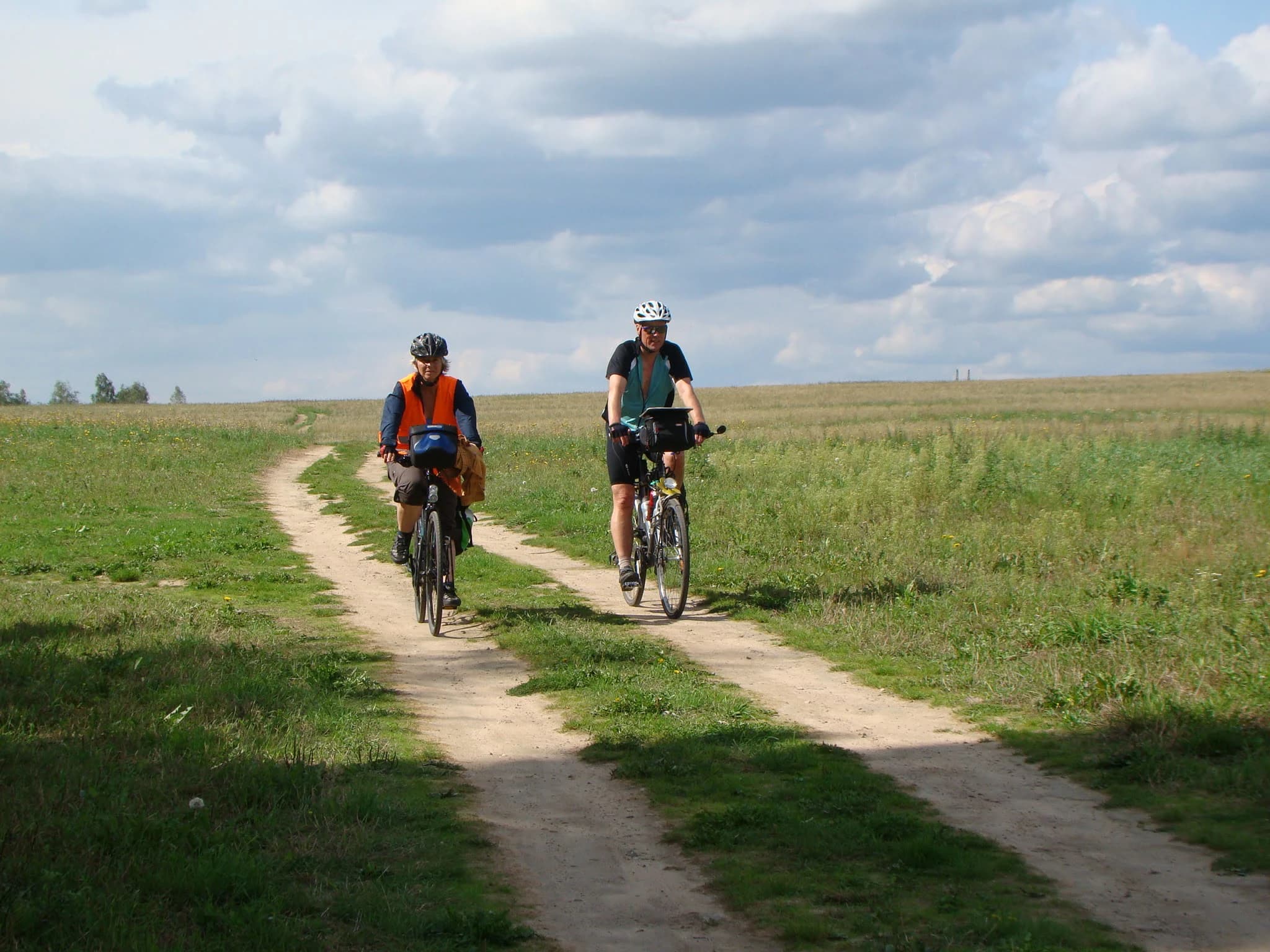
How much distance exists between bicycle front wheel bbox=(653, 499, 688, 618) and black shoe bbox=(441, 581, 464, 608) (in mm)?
1629

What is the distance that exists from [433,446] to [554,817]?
172 inches

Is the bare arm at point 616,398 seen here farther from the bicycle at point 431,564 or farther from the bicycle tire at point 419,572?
the bicycle tire at point 419,572

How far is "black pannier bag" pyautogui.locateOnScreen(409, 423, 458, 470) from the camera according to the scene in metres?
8.62

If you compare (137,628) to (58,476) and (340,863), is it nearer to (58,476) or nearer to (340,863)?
(340,863)

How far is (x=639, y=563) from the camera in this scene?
974 cm

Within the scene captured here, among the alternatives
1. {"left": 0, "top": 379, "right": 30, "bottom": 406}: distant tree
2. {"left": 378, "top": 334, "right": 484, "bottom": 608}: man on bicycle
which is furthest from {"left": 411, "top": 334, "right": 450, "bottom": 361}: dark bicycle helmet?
{"left": 0, "top": 379, "right": 30, "bottom": 406}: distant tree

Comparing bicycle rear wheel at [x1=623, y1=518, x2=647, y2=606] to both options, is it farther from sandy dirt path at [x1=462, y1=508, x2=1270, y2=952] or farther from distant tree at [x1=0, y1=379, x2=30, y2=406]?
distant tree at [x1=0, y1=379, x2=30, y2=406]

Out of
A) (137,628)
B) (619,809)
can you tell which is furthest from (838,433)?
(619,809)

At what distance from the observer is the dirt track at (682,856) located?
3629 millimetres

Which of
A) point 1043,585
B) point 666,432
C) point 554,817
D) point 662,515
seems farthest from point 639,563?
point 554,817

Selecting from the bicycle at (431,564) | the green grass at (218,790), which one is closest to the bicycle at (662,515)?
the bicycle at (431,564)

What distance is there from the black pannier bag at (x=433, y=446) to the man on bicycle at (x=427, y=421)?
0.11 meters

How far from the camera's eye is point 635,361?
9586 millimetres

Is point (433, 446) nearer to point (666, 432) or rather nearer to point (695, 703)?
point (666, 432)
